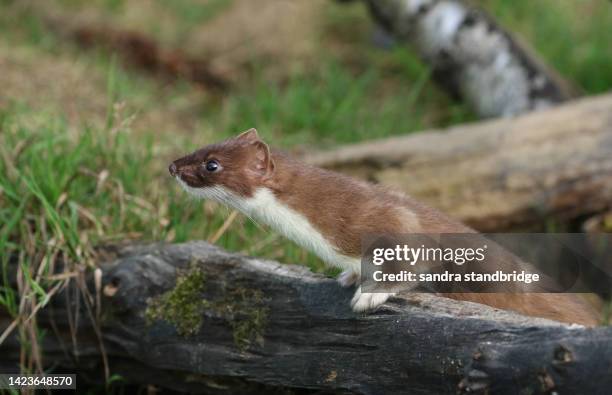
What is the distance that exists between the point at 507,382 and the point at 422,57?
478cm

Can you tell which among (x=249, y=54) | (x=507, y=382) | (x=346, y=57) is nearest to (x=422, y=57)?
(x=346, y=57)

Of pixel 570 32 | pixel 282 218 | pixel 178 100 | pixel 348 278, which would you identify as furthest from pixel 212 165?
pixel 570 32

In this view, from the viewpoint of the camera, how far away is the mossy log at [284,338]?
2559 mm

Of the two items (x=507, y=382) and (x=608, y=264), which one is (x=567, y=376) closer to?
(x=507, y=382)

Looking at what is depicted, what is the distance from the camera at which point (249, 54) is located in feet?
25.6

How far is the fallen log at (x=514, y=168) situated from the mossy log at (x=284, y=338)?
189 cm

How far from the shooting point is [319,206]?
3.10 metres

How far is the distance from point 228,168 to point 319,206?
0.37m

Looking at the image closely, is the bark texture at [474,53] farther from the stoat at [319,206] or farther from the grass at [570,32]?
the stoat at [319,206]

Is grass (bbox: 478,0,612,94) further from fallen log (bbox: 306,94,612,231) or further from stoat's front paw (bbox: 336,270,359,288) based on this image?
stoat's front paw (bbox: 336,270,359,288)

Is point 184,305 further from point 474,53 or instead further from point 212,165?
point 474,53

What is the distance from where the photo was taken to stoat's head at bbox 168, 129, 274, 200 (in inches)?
125

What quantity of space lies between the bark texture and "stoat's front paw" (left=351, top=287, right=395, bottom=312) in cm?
388

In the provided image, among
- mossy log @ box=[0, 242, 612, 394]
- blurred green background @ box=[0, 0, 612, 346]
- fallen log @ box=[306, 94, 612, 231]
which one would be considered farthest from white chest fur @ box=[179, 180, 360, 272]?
fallen log @ box=[306, 94, 612, 231]
